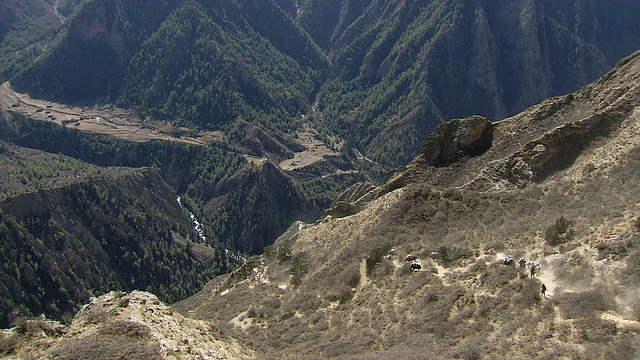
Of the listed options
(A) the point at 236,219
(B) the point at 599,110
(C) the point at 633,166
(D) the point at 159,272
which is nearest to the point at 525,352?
(C) the point at 633,166

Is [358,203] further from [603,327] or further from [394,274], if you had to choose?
[603,327]

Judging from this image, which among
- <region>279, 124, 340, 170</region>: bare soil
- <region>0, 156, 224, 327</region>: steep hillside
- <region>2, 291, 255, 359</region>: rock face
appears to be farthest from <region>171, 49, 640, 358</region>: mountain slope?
<region>279, 124, 340, 170</region>: bare soil

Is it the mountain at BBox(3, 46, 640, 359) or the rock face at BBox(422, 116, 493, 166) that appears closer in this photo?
the mountain at BBox(3, 46, 640, 359)

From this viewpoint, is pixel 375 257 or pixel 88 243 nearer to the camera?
pixel 375 257

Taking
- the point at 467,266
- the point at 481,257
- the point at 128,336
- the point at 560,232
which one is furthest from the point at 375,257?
the point at 128,336

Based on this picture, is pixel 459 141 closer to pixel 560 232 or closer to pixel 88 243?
pixel 560 232

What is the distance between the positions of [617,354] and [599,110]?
35.2 metres

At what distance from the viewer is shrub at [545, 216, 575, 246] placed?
4006cm

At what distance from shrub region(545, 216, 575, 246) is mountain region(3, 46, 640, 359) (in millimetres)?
115

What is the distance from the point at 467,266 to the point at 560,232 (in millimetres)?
7659

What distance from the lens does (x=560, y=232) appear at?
4084 centimetres

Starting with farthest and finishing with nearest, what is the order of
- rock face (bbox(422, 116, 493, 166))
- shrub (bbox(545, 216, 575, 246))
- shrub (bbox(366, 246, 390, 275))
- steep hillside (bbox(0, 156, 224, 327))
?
steep hillside (bbox(0, 156, 224, 327)), rock face (bbox(422, 116, 493, 166)), shrub (bbox(366, 246, 390, 275)), shrub (bbox(545, 216, 575, 246))

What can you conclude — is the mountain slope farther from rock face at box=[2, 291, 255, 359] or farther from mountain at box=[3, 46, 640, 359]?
rock face at box=[2, 291, 255, 359]

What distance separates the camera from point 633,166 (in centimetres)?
4409
